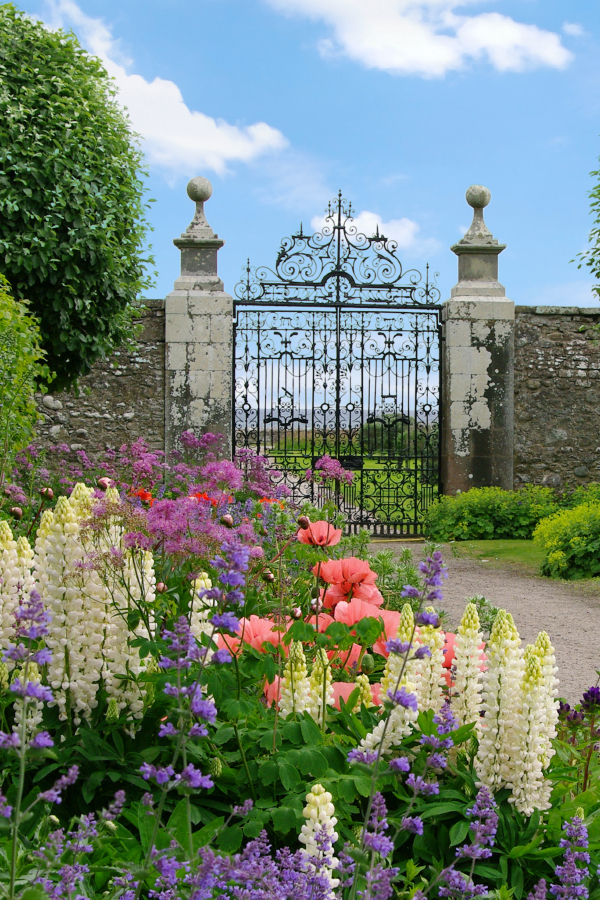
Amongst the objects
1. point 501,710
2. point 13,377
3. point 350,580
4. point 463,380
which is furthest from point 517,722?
point 463,380

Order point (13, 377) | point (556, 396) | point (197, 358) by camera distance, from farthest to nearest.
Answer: point (556, 396) → point (197, 358) → point (13, 377)

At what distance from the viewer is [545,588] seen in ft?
24.8

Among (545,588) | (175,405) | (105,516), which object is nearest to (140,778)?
(105,516)

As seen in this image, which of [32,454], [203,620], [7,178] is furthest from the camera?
[7,178]

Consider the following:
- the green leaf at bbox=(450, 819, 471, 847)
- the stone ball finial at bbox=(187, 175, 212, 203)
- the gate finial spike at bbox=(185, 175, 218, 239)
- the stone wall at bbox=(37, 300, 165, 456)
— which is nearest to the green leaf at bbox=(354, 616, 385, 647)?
the green leaf at bbox=(450, 819, 471, 847)

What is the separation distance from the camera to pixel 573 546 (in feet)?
26.7

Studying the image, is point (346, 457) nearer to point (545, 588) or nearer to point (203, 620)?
point (545, 588)

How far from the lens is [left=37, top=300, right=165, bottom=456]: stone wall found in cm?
1073

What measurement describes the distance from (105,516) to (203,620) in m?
0.42

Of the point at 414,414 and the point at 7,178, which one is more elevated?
the point at 7,178

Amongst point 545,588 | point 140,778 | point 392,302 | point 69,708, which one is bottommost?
point 545,588

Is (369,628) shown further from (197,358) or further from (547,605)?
(197,358)

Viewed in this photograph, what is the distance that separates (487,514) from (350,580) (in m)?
8.10

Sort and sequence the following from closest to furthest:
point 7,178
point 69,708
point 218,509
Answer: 1. point 69,708
2. point 218,509
3. point 7,178
